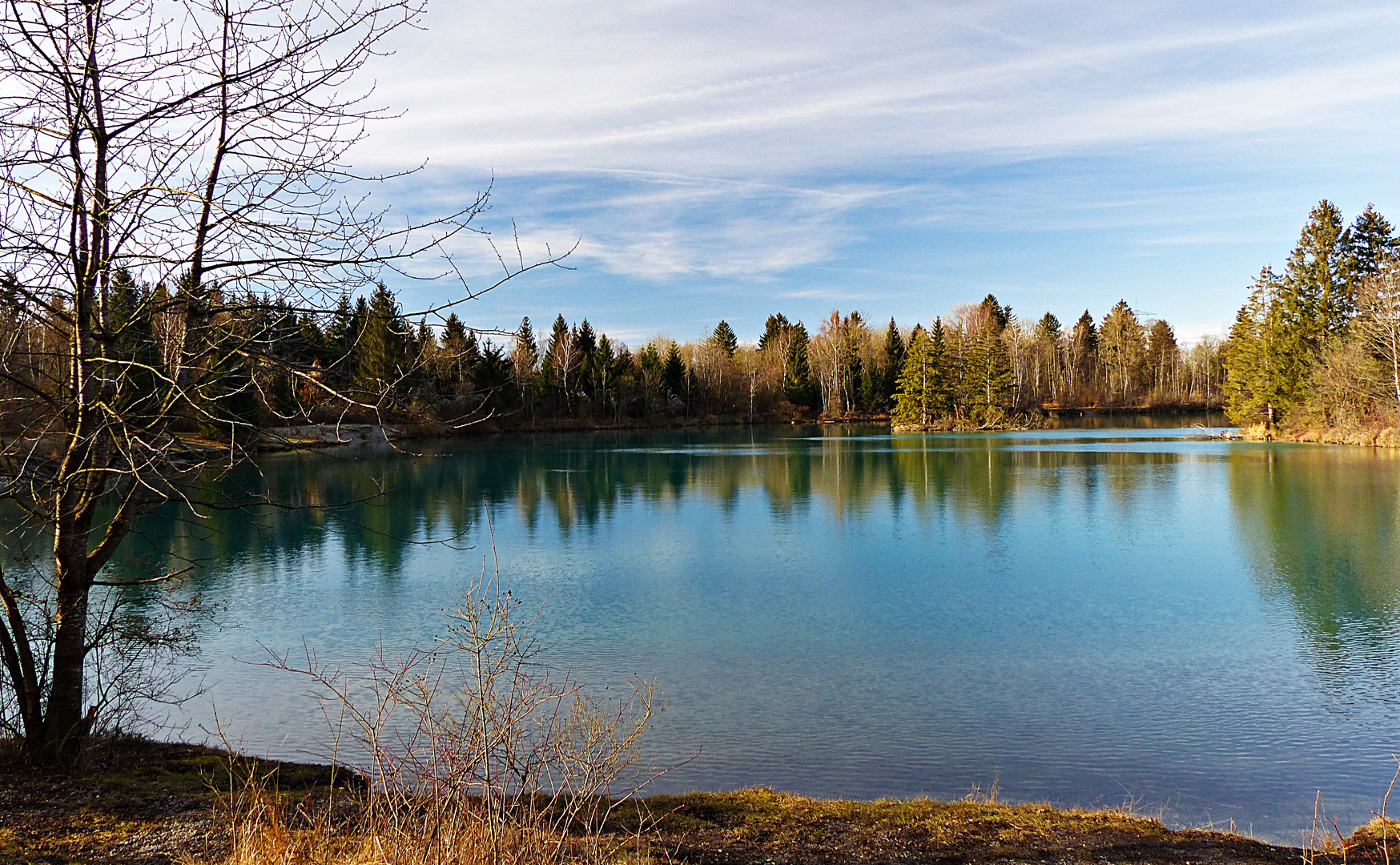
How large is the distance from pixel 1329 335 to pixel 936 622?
40.5m

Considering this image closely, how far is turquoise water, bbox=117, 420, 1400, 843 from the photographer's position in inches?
300

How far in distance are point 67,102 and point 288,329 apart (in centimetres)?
169

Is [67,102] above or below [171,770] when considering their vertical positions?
above

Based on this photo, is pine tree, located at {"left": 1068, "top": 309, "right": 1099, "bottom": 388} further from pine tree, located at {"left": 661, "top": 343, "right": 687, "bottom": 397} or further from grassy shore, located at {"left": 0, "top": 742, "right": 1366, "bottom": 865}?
grassy shore, located at {"left": 0, "top": 742, "right": 1366, "bottom": 865}

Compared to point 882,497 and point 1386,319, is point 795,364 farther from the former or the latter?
point 882,497

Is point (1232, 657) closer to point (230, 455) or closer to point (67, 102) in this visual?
point (230, 455)

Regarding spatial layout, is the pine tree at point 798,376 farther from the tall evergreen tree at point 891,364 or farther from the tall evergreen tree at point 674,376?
the tall evergreen tree at point 674,376

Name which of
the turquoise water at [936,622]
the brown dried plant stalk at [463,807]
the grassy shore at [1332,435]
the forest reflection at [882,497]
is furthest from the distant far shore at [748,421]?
the brown dried plant stalk at [463,807]

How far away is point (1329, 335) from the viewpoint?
139 feet

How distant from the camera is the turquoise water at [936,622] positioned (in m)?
7.61

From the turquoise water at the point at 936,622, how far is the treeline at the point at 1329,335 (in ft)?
43.2

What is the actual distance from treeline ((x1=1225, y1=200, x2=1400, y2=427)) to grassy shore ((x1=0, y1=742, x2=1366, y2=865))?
134 ft

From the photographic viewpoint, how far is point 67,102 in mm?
4766

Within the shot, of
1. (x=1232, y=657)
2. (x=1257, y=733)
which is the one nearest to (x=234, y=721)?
(x=1257, y=733)
